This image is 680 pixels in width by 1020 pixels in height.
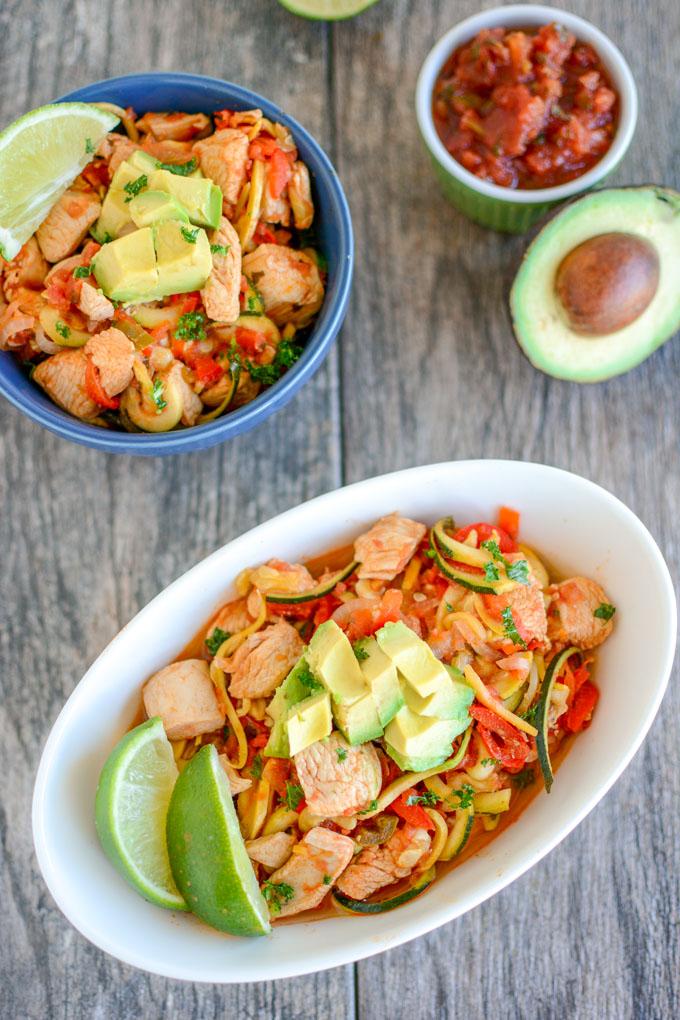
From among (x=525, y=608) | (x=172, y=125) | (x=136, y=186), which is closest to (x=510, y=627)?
(x=525, y=608)

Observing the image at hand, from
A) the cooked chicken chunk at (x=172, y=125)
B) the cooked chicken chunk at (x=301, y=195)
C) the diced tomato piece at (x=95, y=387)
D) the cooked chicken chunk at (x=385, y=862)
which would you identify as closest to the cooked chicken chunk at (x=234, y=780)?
the cooked chicken chunk at (x=385, y=862)

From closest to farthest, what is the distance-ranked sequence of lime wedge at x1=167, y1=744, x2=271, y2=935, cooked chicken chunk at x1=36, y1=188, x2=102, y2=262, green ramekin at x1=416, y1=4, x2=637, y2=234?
1. lime wedge at x1=167, y1=744, x2=271, y2=935
2. cooked chicken chunk at x1=36, y1=188, x2=102, y2=262
3. green ramekin at x1=416, y1=4, x2=637, y2=234

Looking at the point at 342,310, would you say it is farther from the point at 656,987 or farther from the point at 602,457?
the point at 656,987

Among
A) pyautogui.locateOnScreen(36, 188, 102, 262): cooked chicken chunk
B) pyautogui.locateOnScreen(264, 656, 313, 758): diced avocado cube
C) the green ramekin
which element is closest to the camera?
pyautogui.locateOnScreen(264, 656, 313, 758): diced avocado cube

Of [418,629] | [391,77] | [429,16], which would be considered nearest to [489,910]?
[418,629]

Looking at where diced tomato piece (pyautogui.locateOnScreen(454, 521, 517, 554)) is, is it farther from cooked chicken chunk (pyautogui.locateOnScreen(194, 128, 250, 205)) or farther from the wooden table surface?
cooked chicken chunk (pyautogui.locateOnScreen(194, 128, 250, 205))

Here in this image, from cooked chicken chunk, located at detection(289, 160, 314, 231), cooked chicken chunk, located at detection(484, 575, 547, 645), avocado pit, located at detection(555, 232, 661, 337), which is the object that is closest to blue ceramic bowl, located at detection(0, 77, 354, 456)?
cooked chicken chunk, located at detection(289, 160, 314, 231)

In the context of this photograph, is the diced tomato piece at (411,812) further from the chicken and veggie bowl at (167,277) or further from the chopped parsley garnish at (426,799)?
the chicken and veggie bowl at (167,277)
